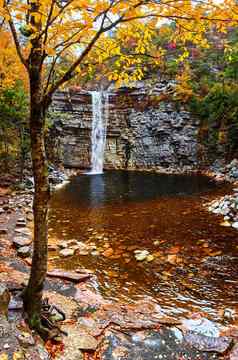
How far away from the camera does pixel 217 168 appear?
23.6 metres

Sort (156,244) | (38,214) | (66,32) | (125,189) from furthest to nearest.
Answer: (125,189) → (156,244) → (38,214) → (66,32)

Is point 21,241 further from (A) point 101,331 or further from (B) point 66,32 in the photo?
(B) point 66,32

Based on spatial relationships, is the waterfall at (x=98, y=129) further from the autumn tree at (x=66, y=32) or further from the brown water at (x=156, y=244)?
the autumn tree at (x=66, y=32)

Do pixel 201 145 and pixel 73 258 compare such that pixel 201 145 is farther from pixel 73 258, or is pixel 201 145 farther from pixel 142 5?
pixel 142 5

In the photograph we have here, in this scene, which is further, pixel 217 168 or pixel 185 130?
pixel 185 130

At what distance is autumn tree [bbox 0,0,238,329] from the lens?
2.82m

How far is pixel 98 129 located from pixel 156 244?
69.8ft

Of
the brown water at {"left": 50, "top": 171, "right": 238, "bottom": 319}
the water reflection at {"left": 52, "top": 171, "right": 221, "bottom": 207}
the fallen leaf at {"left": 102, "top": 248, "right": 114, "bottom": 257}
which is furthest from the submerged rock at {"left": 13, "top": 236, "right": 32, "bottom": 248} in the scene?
the water reflection at {"left": 52, "top": 171, "right": 221, "bottom": 207}

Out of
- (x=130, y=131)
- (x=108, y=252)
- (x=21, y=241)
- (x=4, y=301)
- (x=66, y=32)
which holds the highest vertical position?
(x=130, y=131)

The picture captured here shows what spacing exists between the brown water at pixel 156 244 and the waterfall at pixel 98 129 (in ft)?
42.1

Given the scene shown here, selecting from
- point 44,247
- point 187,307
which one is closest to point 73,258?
point 187,307

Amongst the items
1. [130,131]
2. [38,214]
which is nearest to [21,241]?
[38,214]

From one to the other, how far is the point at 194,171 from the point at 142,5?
23.3 metres

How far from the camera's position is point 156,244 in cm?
846
